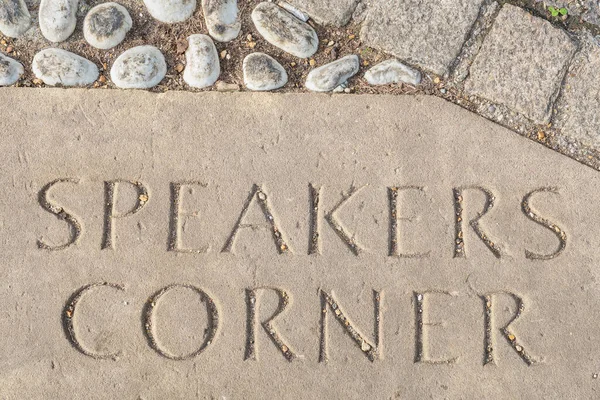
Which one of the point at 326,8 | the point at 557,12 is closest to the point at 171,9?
the point at 326,8

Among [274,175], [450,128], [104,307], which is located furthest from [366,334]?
[104,307]

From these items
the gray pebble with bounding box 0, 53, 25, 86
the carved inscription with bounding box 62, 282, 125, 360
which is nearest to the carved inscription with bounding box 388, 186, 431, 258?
the carved inscription with bounding box 62, 282, 125, 360

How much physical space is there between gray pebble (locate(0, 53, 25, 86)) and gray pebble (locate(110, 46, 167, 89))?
39cm

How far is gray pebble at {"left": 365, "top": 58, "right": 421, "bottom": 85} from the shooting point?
2256mm

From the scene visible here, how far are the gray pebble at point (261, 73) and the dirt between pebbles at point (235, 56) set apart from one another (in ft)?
0.12

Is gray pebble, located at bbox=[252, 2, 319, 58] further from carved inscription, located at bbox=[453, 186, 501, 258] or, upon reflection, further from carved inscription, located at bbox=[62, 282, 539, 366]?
carved inscription, located at bbox=[62, 282, 539, 366]

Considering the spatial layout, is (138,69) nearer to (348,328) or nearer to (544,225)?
(348,328)

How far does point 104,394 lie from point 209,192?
90cm

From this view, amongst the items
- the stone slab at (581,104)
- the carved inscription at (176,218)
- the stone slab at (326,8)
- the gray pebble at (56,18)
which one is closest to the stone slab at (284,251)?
the carved inscription at (176,218)

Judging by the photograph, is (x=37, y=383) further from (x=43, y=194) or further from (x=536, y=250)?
(x=536, y=250)

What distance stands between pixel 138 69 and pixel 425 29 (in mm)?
1227

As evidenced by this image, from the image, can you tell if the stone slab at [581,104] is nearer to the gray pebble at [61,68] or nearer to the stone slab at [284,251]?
the stone slab at [284,251]

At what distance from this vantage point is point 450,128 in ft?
7.34

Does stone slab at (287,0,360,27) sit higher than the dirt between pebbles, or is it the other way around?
stone slab at (287,0,360,27)
